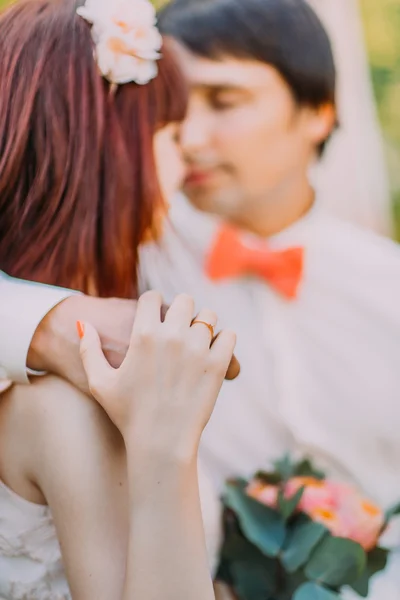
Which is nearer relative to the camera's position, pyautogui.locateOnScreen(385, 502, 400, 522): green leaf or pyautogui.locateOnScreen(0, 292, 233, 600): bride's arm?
pyautogui.locateOnScreen(0, 292, 233, 600): bride's arm

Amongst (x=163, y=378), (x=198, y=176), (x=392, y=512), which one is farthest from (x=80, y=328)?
(x=392, y=512)

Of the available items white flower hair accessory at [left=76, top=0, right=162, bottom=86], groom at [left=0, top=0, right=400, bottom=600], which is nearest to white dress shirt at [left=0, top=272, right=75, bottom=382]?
groom at [left=0, top=0, right=400, bottom=600]

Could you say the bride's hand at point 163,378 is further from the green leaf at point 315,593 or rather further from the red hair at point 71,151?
the green leaf at point 315,593

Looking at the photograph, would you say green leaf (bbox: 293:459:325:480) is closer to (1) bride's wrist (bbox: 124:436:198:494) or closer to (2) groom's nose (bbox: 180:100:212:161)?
(1) bride's wrist (bbox: 124:436:198:494)

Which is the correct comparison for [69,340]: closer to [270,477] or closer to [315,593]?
[270,477]

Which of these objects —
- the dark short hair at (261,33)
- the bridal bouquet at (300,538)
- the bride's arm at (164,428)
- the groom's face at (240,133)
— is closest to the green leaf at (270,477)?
the bridal bouquet at (300,538)

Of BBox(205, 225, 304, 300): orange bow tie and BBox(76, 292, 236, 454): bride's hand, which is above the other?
BBox(205, 225, 304, 300): orange bow tie

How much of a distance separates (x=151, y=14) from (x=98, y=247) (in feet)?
0.95

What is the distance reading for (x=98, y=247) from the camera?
89cm

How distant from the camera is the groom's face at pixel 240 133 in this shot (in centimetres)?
85

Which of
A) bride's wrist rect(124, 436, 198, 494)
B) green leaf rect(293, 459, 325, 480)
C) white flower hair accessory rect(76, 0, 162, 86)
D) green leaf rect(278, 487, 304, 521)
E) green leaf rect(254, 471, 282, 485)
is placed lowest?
green leaf rect(278, 487, 304, 521)

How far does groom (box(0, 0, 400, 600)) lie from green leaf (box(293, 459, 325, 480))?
0.04 feet

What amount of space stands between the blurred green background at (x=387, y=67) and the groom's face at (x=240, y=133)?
80 millimetres

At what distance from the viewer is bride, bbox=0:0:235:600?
2.52 ft
